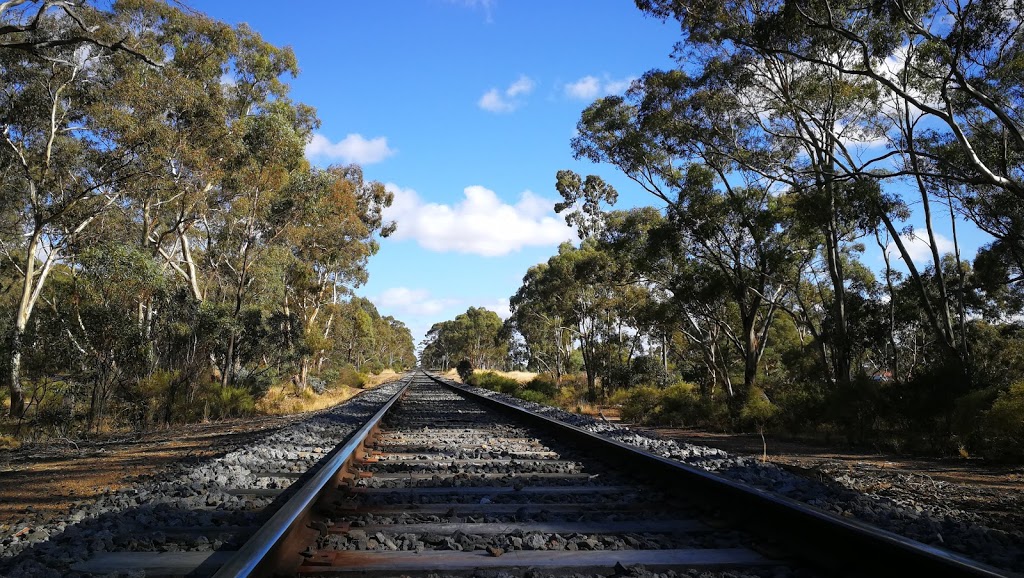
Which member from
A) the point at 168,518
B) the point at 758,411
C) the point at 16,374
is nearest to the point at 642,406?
the point at 758,411

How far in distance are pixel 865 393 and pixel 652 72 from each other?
10.3m

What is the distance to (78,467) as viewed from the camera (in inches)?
239

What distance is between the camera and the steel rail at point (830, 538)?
87.9 inches

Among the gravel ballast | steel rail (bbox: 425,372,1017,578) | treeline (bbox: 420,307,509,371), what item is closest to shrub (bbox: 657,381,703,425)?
steel rail (bbox: 425,372,1017,578)

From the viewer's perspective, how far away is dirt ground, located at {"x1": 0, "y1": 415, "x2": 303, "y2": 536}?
13.7 ft

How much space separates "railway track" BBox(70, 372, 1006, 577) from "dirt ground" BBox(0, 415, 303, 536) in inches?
70.8

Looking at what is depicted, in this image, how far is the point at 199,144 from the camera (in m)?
17.5

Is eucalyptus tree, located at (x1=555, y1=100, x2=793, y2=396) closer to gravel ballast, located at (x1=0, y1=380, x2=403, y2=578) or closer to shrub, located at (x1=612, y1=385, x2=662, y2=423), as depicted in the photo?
shrub, located at (x1=612, y1=385, x2=662, y2=423)

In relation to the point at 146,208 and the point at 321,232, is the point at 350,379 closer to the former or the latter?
the point at 321,232

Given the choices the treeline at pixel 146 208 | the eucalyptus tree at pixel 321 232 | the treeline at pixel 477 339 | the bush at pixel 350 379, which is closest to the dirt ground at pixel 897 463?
the treeline at pixel 146 208

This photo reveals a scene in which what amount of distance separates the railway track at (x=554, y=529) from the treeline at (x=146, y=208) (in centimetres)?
839

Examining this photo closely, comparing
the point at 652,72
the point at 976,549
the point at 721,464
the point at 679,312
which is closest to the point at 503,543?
the point at 976,549

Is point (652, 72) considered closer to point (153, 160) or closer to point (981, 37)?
point (981, 37)

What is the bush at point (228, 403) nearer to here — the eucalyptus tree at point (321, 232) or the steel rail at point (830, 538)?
the eucalyptus tree at point (321, 232)
